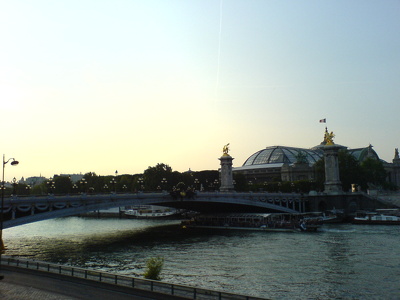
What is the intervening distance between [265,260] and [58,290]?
25.4m

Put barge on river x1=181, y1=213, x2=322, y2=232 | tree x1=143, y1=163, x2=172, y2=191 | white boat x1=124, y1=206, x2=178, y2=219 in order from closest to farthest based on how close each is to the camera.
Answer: barge on river x1=181, y1=213, x2=322, y2=232 → white boat x1=124, y1=206, x2=178, y2=219 → tree x1=143, y1=163, x2=172, y2=191

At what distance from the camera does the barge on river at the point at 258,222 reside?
75.1 m

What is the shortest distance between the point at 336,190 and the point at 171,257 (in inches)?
2709

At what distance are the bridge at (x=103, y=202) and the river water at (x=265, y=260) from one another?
191 inches

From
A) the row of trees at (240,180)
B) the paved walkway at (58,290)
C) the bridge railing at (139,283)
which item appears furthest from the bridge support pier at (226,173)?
the paved walkway at (58,290)

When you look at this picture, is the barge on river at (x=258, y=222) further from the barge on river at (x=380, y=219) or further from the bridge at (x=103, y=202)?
the barge on river at (x=380, y=219)

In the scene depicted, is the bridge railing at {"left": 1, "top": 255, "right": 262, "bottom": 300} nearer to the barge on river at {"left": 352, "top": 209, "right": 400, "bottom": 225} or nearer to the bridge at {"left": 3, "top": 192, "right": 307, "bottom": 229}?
the bridge at {"left": 3, "top": 192, "right": 307, "bottom": 229}

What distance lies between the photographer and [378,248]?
47.4 meters

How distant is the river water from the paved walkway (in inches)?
416

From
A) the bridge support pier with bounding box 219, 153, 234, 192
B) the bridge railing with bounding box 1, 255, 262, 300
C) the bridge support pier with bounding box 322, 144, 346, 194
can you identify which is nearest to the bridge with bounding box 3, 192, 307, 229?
the bridge support pier with bounding box 219, 153, 234, 192

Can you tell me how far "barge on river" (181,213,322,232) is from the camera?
75131 millimetres

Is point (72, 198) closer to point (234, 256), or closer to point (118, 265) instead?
point (118, 265)

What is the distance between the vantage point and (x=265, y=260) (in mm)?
42312

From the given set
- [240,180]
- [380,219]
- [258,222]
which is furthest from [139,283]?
[240,180]
